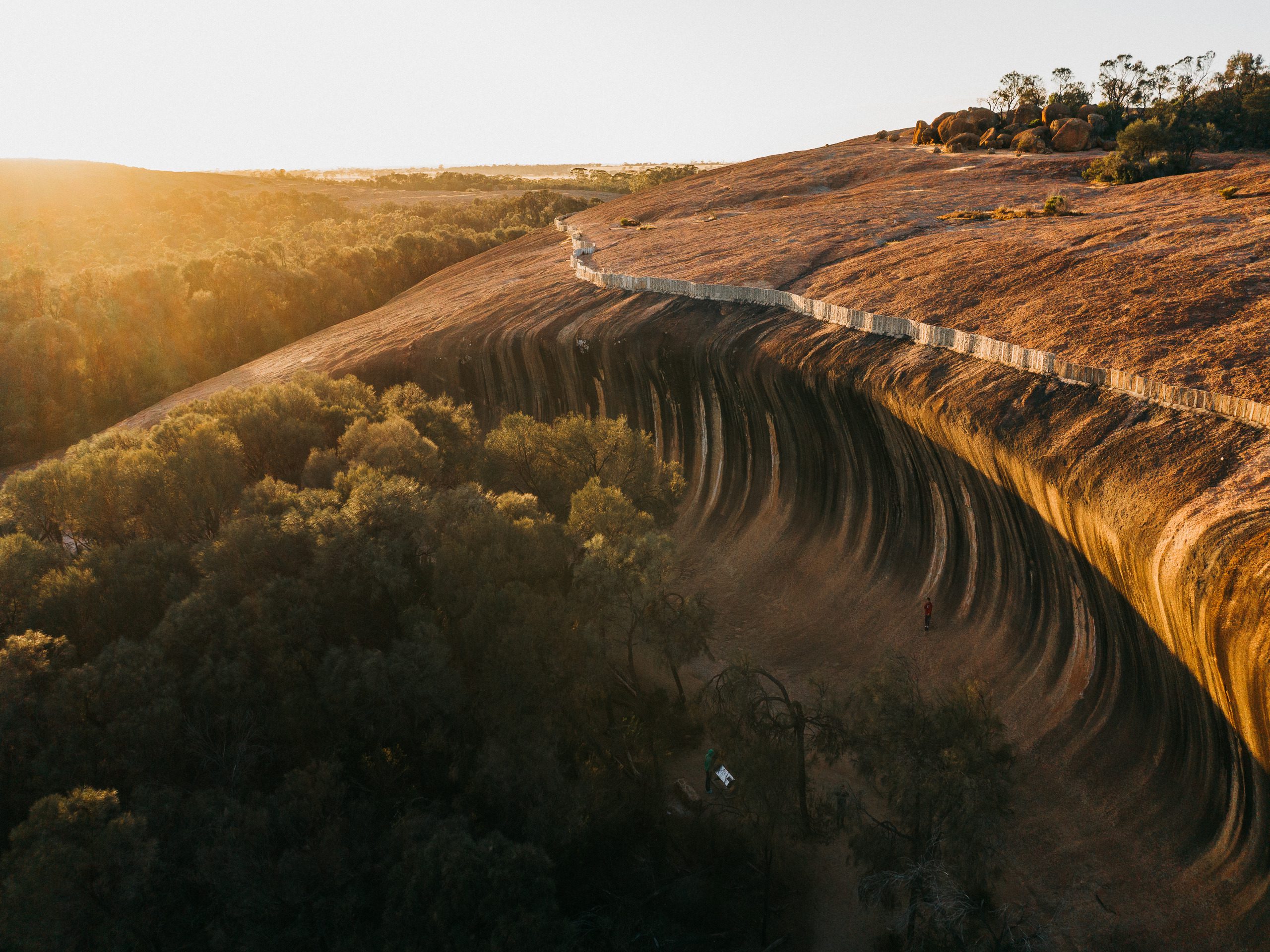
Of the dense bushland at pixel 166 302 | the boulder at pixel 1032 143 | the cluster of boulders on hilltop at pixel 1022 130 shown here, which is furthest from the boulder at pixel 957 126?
the dense bushland at pixel 166 302

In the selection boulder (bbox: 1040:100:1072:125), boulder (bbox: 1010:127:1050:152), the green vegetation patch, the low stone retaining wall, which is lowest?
the low stone retaining wall

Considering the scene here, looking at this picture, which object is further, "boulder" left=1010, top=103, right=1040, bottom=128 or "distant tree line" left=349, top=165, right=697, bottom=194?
"distant tree line" left=349, top=165, right=697, bottom=194

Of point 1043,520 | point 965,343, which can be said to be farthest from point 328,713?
point 965,343

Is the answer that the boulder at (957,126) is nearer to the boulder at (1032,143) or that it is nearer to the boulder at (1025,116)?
the boulder at (1025,116)

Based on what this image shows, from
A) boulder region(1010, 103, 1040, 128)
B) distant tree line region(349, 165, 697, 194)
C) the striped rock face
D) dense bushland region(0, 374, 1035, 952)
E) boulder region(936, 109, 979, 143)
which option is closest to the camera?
dense bushland region(0, 374, 1035, 952)

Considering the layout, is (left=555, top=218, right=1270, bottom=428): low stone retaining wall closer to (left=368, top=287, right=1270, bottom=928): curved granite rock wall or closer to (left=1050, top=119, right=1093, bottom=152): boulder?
(left=368, top=287, right=1270, bottom=928): curved granite rock wall

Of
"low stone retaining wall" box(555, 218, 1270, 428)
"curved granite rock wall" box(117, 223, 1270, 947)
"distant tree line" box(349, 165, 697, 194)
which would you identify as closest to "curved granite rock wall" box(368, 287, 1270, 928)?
"curved granite rock wall" box(117, 223, 1270, 947)

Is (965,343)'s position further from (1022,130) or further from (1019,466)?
(1022,130)
